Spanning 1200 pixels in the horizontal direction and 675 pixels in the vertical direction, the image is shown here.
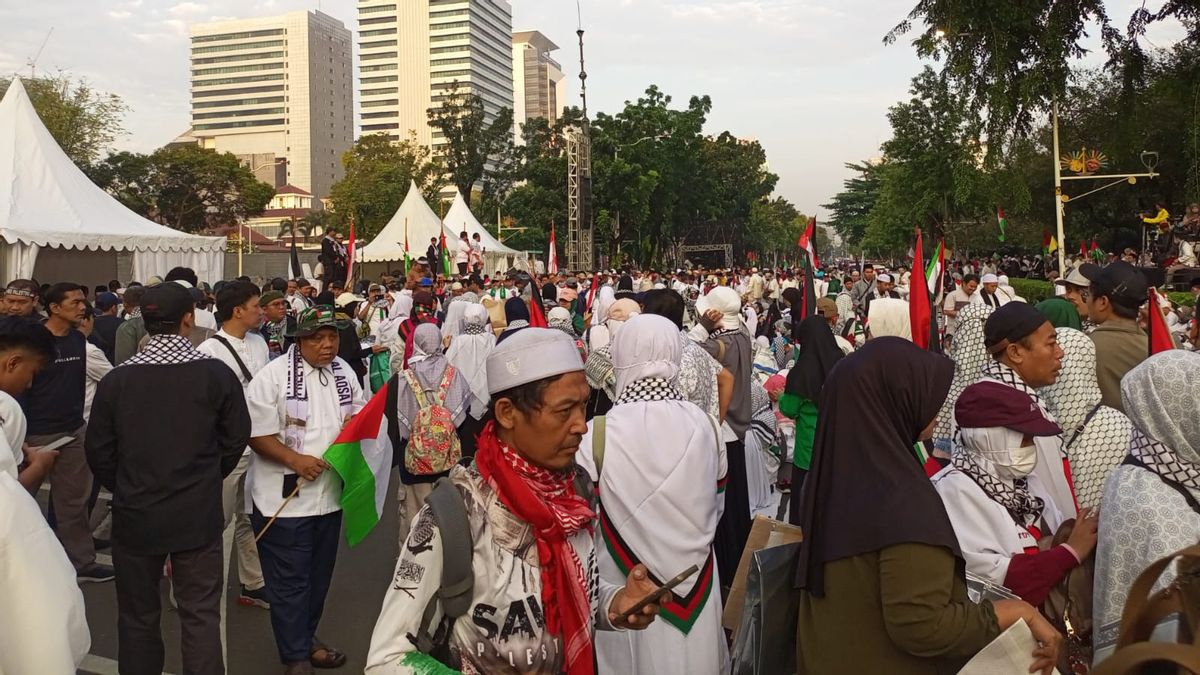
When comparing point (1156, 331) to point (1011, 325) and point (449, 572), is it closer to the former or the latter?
point (1011, 325)

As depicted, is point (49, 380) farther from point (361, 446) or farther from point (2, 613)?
point (2, 613)

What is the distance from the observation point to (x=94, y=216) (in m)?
18.8

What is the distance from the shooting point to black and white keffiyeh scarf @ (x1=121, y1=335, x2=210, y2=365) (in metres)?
4.11

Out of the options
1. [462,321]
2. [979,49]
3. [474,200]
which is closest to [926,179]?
[979,49]

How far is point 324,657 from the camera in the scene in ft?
16.5

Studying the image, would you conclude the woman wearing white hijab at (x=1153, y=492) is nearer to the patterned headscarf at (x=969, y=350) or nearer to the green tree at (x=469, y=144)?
the patterned headscarf at (x=969, y=350)

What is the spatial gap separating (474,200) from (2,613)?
74648 millimetres

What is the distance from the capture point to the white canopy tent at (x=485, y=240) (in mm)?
33438

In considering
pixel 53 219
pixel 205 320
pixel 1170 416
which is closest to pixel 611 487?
pixel 1170 416

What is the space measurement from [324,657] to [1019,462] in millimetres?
3675

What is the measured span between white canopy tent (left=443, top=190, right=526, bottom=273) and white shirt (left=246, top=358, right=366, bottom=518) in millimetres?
27696

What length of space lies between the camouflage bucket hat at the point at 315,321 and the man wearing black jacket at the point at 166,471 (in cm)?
54

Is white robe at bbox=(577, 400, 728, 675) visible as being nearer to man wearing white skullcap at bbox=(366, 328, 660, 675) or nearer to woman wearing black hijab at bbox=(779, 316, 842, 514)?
man wearing white skullcap at bbox=(366, 328, 660, 675)

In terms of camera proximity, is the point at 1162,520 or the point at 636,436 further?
the point at 636,436
